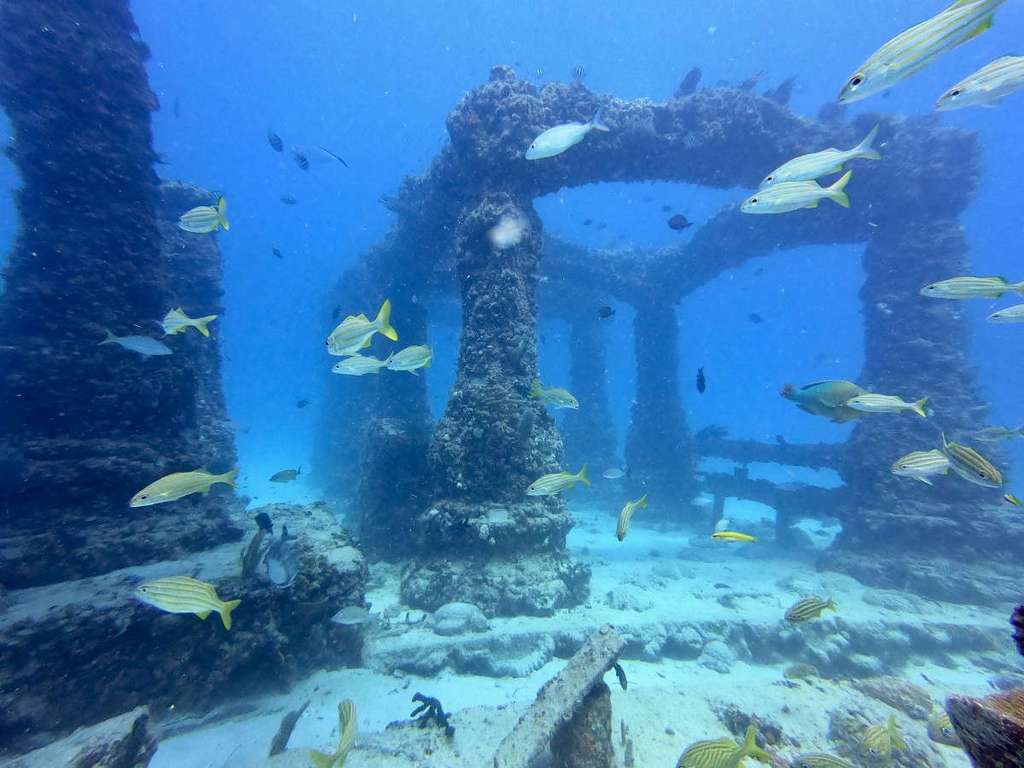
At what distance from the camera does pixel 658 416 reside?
66.5 feet

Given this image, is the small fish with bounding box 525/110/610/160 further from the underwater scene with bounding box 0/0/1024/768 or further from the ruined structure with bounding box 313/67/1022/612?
the ruined structure with bounding box 313/67/1022/612

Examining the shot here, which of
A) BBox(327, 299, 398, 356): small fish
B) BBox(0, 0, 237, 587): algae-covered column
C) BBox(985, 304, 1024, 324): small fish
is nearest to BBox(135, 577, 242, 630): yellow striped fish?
BBox(327, 299, 398, 356): small fish

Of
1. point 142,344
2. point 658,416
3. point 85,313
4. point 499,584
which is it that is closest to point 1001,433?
point 499,584

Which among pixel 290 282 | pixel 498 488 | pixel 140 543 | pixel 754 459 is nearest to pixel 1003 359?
pixel 754 459

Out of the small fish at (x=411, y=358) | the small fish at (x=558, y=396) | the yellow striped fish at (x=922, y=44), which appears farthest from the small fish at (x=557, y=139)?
the small fish at (x=558, y=396)

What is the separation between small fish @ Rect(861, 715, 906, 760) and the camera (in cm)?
450

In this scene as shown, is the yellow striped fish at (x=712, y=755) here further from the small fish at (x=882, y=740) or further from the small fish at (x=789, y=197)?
the small fish at (x=789, y=197)

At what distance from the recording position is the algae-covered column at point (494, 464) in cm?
877

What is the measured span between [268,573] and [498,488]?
14.7ft

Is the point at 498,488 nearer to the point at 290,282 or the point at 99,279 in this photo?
the point at 99,279

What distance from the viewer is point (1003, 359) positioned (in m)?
76.6

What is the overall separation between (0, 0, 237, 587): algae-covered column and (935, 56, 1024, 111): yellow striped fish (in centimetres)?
1146

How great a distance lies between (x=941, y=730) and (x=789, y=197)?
628cm

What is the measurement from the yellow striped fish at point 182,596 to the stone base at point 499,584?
503 cm
